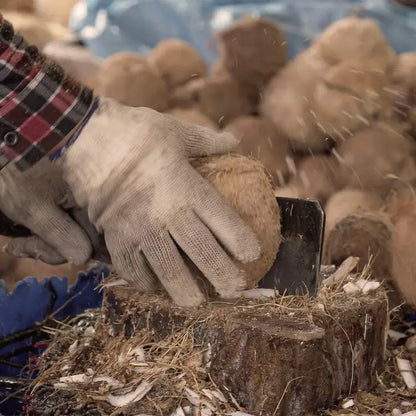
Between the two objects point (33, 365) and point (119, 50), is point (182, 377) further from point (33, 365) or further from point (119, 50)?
point (119, 50)

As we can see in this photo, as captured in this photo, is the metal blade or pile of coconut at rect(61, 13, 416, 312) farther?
pile of coconut at rect(61, 13, 416, 312)

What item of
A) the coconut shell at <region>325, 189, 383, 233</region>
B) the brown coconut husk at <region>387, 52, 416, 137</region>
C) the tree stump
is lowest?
the coconut shell at <region>325, 189, 383, 233</region>

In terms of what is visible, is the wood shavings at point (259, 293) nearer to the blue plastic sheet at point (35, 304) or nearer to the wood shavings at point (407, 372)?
the wood shavings at point (407, 372)

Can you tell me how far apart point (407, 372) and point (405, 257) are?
293mm

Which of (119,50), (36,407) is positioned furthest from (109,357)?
(119,50)

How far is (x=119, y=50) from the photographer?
3.04 m

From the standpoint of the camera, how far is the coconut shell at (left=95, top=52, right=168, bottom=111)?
2.46 meters

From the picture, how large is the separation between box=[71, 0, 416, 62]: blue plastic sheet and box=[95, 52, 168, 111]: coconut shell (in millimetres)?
365

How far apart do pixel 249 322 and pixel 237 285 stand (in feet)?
0.24

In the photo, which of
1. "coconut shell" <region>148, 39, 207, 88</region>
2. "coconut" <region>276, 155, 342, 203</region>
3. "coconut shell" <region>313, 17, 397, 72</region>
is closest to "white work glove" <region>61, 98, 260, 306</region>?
"coconut" <region>276, 155, 342, 203</region>

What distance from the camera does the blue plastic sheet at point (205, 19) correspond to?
2.68 meters

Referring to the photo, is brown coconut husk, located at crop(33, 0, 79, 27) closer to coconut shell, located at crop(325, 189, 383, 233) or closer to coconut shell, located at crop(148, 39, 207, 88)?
coconut shell, located at crop(148, 39, 207, 88)

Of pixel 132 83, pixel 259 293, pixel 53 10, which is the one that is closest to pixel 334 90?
pixel 132 83

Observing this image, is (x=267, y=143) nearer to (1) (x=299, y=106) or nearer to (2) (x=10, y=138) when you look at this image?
(1) (x=299, y=106)
